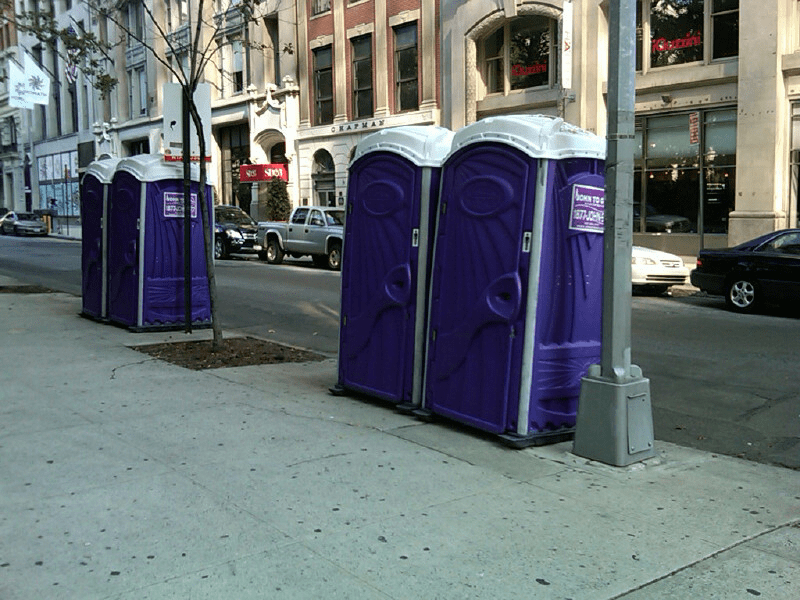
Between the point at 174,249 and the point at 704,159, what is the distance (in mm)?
16330

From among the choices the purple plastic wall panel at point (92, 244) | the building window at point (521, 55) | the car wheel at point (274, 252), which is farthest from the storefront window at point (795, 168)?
the purple plastic wall panel at point (92, 244)

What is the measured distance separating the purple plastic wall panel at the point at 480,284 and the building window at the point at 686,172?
55.6 feet

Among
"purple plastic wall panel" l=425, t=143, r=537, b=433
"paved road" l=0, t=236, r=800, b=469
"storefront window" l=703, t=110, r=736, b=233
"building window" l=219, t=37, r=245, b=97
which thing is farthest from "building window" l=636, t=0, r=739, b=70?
"building window" l=219, t=37, r=245, b=97

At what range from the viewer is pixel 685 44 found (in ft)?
76.1

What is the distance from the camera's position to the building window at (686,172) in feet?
73.8

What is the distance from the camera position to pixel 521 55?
2803cm

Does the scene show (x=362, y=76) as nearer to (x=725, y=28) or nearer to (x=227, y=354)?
(x=725, y=28)

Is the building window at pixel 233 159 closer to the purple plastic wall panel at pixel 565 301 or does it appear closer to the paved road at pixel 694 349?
the paved road at pixel 694 349

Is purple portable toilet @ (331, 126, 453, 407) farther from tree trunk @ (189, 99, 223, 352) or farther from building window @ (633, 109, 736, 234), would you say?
building window @ (633, 109, 736, 234)

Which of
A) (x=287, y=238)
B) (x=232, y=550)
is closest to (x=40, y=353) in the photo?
(x=232, y=550)

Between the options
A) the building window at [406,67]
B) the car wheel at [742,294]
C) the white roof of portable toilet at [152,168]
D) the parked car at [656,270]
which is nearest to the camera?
the white roof of portable toilet at [152,168]

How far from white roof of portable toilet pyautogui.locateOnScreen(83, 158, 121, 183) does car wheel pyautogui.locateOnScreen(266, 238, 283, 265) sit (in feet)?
44.5

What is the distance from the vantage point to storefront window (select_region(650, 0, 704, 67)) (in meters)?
23.0

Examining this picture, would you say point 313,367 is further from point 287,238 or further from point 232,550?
point 287,238
